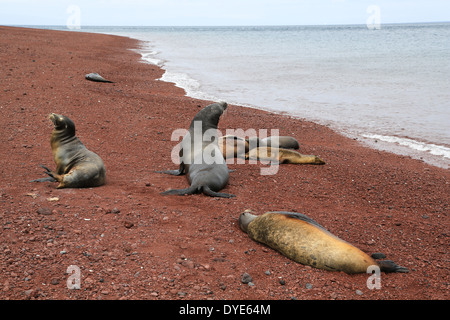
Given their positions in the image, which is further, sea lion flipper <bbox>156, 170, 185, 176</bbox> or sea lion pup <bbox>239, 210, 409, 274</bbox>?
sea lion flipper <bbox>156, 170, 185, 176</bbox>

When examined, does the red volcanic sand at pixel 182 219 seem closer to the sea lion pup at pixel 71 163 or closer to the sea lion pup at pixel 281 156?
the sea lion pup at pixel 71 163

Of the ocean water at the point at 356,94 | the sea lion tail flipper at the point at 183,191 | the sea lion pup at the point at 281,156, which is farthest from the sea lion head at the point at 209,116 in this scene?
the ocean water at the point at 356,94

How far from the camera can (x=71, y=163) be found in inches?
207

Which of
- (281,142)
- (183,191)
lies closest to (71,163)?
(183,191)

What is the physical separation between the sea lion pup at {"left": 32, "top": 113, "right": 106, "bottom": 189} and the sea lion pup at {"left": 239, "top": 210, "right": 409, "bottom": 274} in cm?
213

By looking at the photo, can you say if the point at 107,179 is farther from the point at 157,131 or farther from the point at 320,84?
the point at 320,84

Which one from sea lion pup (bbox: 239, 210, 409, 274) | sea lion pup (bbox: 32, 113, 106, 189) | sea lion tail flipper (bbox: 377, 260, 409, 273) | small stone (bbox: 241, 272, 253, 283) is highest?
sea lion pup (bbox: 32, 113, 106, 189)

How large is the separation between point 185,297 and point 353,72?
66.1 feet

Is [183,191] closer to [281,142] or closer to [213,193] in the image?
[213,193]

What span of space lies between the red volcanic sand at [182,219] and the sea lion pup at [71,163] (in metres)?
0.13

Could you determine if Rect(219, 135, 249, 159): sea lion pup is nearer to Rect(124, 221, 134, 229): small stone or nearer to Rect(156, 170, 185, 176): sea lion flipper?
Rect(156, 170, 185, 176): sea lion flipper

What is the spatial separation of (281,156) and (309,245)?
3.57 meters

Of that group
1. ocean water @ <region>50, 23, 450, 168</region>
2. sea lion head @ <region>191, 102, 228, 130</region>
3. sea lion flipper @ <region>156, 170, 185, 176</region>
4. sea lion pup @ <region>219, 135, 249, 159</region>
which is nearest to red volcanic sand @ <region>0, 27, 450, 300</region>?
sea lion flipper @ <region>156, 170, 185, 176</region>

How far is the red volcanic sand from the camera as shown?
10.8 ft
